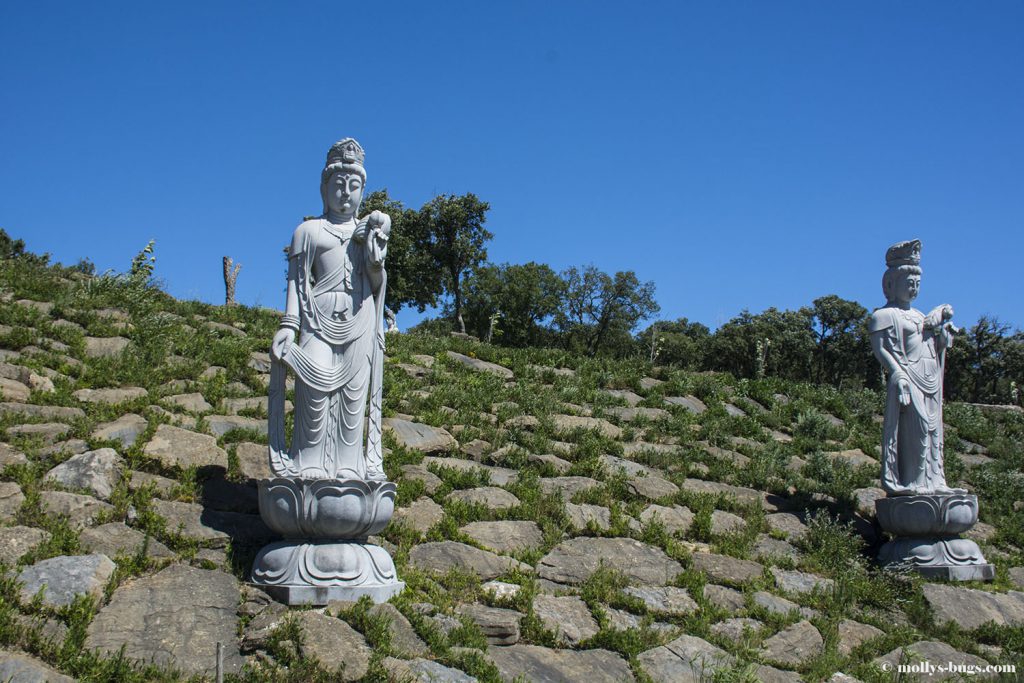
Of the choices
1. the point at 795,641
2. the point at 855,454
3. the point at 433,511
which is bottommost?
the point at 795,641

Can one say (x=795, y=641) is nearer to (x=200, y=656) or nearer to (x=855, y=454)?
(x=200, y=656)

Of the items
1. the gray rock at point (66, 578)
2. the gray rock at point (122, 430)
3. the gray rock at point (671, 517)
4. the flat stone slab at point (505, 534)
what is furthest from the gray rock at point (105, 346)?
the gray rock at point (671, 517)

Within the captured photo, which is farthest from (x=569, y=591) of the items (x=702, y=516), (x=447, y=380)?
(x=447, y=380)

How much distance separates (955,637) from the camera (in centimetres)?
816

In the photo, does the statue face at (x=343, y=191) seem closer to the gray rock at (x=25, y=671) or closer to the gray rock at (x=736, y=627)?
the gray rock at (x=25, y=671)

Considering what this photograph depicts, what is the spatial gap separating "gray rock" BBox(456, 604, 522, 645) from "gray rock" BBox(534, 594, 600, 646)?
0.26m

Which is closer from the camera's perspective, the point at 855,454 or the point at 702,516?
the point at 702,516

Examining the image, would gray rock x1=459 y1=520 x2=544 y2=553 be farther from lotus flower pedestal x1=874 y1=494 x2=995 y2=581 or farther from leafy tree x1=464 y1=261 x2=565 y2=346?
leafy tree x1=464 y1=261 x2=565 y2=346

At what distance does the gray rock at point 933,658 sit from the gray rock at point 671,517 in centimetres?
252

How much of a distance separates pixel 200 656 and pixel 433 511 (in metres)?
3.38

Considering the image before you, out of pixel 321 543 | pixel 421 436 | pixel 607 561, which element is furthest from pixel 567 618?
pixel 421 436

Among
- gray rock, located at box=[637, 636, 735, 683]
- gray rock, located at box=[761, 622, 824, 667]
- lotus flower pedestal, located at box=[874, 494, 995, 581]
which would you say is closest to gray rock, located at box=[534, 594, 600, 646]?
gray rock, located at box=[637, 636, 735, 683]

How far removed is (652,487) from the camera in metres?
10.5

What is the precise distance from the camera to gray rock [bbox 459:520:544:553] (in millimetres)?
8641
